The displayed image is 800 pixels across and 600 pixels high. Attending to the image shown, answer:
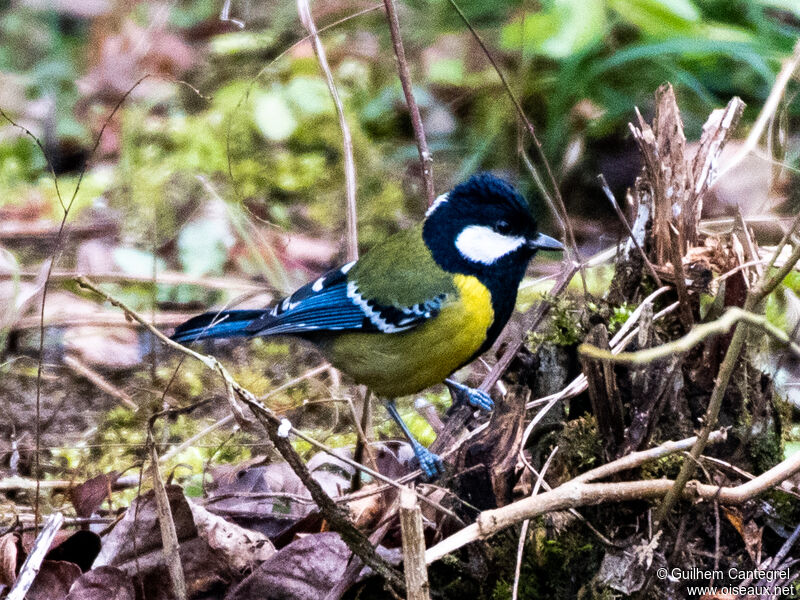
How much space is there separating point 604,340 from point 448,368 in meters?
0.77

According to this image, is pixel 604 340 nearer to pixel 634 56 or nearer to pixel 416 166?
pixel 634 56

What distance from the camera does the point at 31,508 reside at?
2467mm

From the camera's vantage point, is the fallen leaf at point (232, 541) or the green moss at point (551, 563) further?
the fallen leaf at point (232, 541)

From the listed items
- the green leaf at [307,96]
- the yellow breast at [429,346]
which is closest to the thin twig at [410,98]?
the yellow breast at [429,346]

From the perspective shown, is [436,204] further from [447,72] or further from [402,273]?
[447,72]

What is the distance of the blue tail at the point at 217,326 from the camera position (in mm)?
2725

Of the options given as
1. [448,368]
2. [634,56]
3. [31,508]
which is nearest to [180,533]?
[31,508]

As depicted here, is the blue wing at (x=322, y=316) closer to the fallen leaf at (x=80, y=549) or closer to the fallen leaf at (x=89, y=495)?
the fallen leaf at (x=89, y=495)

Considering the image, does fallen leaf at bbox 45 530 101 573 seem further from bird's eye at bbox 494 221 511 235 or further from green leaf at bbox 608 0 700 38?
green leaf at bbox 608 0 700 38

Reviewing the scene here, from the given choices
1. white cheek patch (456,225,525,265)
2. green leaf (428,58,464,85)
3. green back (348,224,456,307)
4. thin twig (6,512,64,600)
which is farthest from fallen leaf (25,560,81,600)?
green leaf (428,58,464,85)

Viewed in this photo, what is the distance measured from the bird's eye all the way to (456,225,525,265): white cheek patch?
0.01m

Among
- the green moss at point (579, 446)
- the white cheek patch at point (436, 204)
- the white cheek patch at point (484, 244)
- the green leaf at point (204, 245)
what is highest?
the white cheek patch at point (436, 204)

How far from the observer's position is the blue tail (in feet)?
8.94

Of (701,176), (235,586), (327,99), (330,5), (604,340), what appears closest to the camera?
(604,340)
